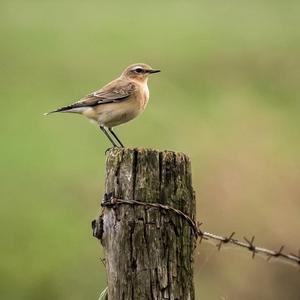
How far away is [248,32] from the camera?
26.3 m

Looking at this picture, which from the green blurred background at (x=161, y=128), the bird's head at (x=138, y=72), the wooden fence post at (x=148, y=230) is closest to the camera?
the wooden fence post at (x=148, y=230)

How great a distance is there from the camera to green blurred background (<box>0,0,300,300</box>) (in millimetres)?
12734

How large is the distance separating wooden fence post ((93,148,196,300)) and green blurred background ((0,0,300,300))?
3.41m

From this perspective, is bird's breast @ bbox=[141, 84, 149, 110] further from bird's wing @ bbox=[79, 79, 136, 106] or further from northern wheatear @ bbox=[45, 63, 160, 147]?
bird's wing @ bbox=[79, 79, 136, 106]

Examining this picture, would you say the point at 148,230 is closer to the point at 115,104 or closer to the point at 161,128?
the point at 115,104

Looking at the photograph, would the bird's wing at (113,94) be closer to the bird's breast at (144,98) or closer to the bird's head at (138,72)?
the bird's breast at (144,98)

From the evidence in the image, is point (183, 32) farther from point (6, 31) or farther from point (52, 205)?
point (52, 205)

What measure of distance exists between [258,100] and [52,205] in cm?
771

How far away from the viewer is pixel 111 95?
9.44m

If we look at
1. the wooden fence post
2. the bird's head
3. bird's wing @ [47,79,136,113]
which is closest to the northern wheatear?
bird's wing @ [47,79,136,113]

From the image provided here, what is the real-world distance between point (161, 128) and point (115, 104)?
31.2 feet

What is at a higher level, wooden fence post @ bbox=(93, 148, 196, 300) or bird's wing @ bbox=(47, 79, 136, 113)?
bird's wing @ bbox=(47, 79, 136, 113)

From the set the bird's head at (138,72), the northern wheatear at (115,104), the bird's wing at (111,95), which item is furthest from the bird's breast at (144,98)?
the bird's head at (138,72)

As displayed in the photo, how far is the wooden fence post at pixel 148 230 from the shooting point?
5090mm
